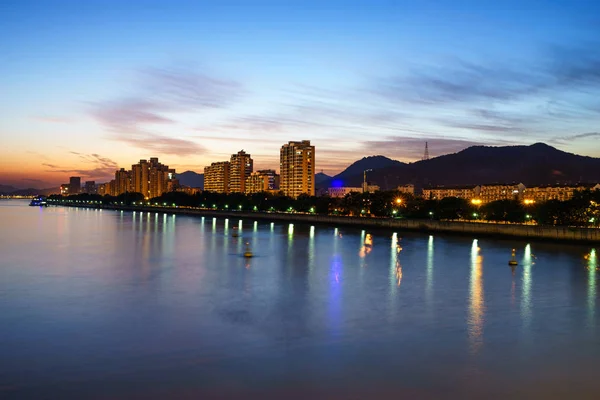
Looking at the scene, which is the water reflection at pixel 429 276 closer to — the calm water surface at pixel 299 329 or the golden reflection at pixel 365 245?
the calm water surface at pixel 299 329

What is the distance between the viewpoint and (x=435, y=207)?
7269 cm

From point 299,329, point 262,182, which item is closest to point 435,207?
point 299,329

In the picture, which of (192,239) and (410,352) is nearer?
(410,352)

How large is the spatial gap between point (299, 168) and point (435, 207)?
318 feet

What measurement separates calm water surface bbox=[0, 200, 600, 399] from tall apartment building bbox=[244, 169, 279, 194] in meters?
153

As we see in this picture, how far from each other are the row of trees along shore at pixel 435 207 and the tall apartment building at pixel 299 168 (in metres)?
34.2

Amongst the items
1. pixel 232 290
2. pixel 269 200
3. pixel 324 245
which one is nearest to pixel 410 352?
pixel 232 290

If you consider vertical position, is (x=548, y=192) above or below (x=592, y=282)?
above

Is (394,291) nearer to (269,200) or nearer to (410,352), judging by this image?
(410,352)

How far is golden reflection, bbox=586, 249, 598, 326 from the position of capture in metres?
18.8

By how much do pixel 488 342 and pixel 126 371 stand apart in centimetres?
945

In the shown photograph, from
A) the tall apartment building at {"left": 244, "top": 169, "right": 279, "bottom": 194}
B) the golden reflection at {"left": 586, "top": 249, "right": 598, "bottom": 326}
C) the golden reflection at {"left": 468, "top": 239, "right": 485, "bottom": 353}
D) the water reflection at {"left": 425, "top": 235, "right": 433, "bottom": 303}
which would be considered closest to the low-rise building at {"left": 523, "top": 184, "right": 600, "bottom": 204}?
the tall apartment building at {"left": 244, "top": 169, "right": 279, "bottom": 194}

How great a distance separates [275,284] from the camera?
2519 centimetres

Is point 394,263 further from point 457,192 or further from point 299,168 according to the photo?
point 299,168
